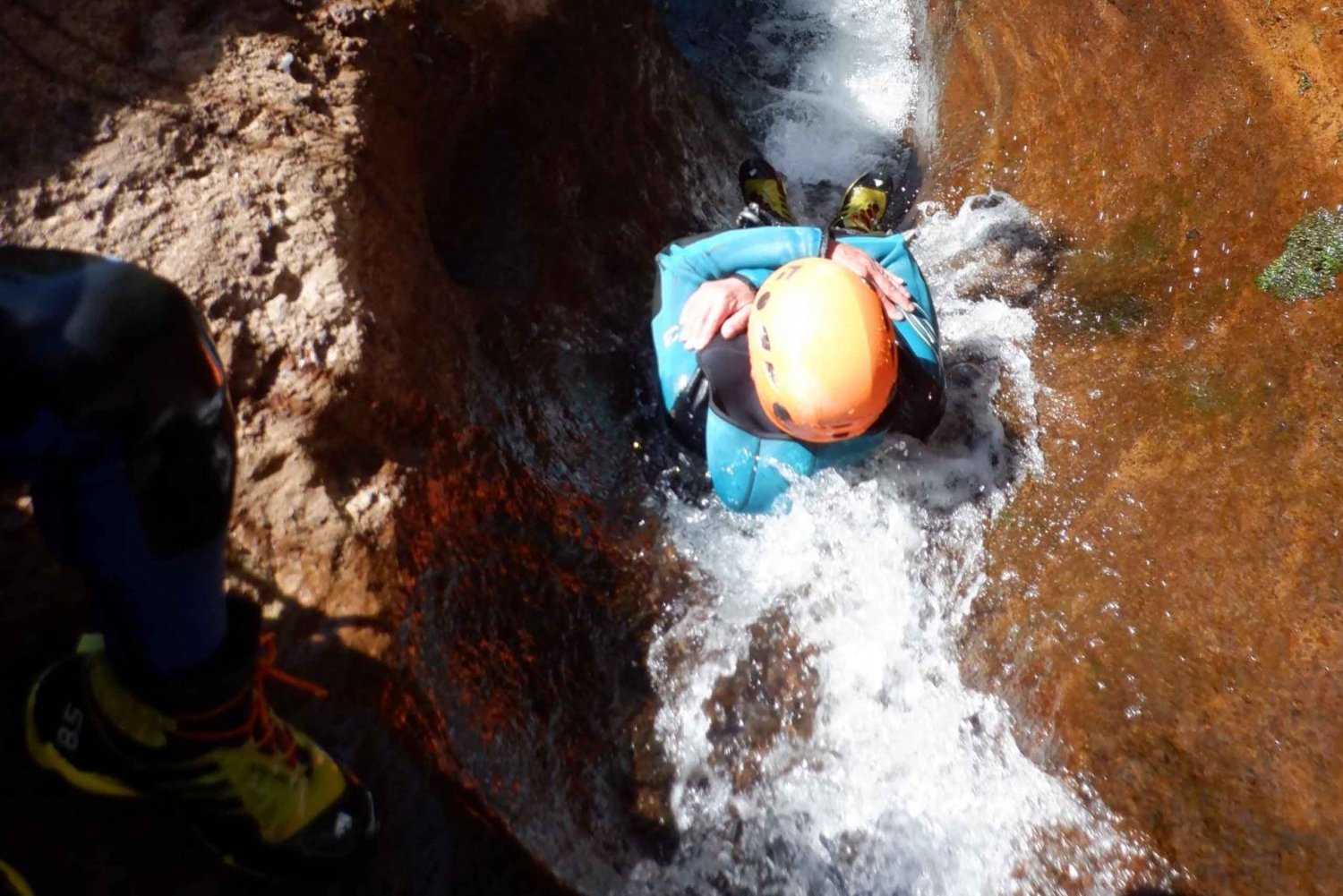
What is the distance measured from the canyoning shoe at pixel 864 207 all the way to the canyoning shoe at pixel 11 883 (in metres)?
3.80

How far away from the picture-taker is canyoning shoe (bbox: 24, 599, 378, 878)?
1.47 metres

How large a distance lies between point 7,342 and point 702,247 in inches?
93.5

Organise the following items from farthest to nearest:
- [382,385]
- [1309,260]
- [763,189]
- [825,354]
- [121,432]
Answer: [763,189] < [1309,260] < [825,354] < [382,385] < [121,432]

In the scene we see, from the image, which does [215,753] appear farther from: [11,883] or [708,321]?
[708,321]

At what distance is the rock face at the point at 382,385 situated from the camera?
6.41 ft

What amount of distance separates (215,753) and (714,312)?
2.01m

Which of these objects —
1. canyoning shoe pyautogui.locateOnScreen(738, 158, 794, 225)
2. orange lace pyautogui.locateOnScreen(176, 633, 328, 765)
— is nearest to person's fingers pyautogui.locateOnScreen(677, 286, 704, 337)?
canyoning shoe pyautogui.locateOnScreen(738, 158, 794, 225)

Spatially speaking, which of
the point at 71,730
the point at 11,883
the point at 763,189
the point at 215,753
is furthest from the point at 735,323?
the point at 11,883

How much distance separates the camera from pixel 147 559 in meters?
1.27

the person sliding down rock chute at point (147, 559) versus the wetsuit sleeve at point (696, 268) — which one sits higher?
the person sliding down rock chute at point (147, 559)

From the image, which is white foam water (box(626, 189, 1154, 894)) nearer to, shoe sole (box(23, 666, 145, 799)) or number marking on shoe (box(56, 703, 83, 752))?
shoe sole (box(23, 666, 145, 799))

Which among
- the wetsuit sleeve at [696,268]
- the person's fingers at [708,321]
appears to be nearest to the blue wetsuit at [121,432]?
the person's fingers at [708,321]

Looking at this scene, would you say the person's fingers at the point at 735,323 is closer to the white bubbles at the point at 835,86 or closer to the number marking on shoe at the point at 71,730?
the number marking on shoe at the point at 71,730

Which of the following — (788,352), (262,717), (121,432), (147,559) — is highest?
(121,432)
